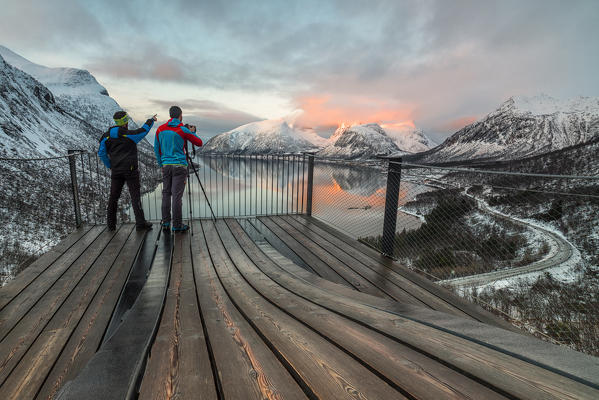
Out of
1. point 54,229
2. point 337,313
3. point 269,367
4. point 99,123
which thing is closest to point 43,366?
point 269,367

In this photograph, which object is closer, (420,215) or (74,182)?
(74,182)

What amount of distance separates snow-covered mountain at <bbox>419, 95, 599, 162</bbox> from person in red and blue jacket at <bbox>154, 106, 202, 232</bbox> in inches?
6801

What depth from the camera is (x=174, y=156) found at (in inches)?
170

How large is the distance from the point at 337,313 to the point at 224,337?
71cm

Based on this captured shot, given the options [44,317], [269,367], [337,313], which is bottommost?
[44,317]

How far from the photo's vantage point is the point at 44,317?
2.20 m

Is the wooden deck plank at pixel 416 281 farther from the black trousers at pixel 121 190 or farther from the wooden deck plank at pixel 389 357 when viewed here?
the black trousers at pixel 121 190

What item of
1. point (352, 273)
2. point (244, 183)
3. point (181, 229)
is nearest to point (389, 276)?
point (352, 273)

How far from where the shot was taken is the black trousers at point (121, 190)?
4.33 m

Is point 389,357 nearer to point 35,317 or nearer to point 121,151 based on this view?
point 35,317

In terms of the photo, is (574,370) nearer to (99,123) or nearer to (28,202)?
(28,202)

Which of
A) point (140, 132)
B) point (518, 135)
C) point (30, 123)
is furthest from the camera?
point (518, 135)

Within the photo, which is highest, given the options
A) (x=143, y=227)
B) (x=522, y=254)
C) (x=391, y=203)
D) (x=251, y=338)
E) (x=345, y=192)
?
(x=391, y=203)

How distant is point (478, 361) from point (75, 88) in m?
205
